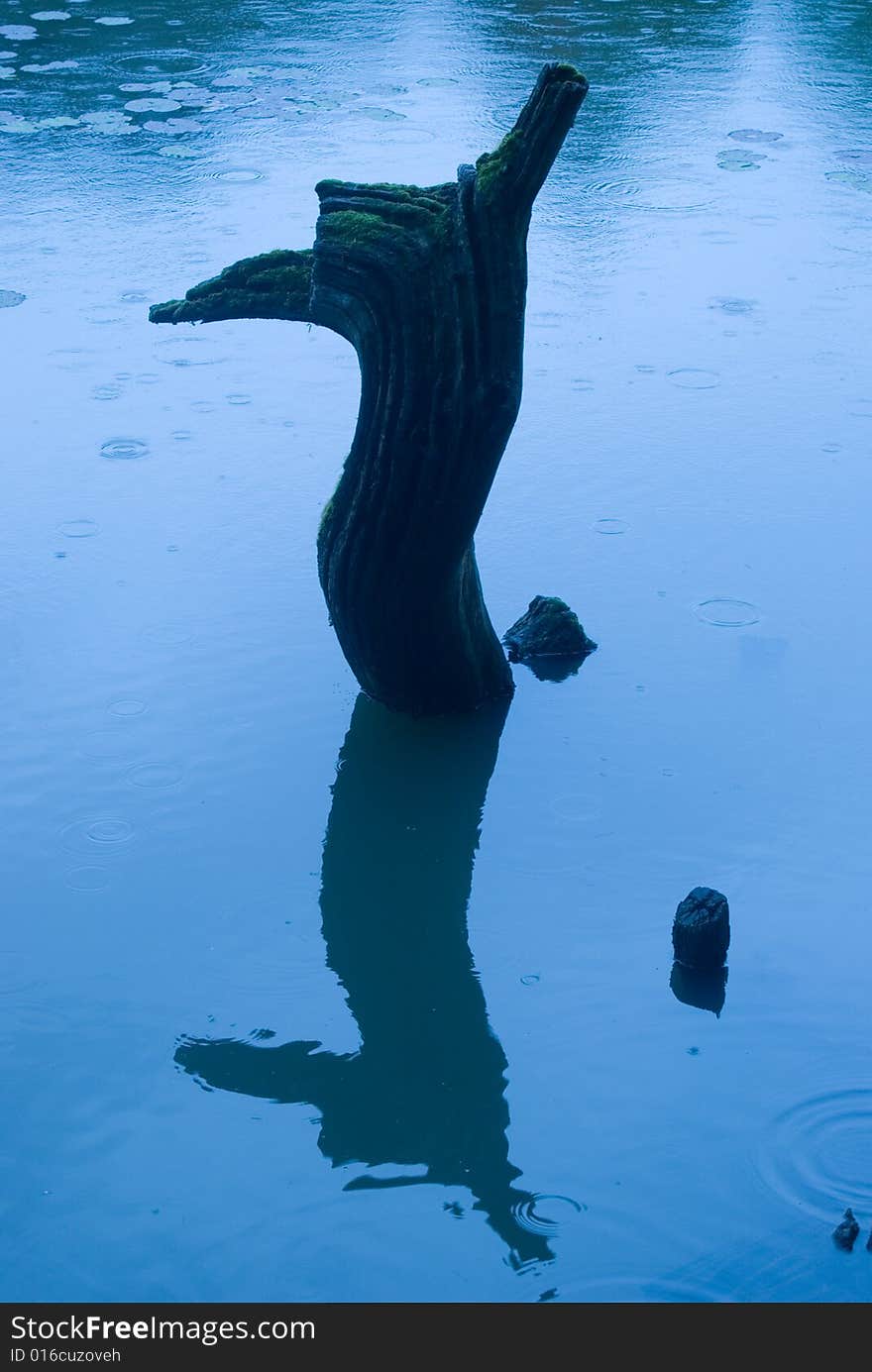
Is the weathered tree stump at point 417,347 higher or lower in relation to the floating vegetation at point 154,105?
lower

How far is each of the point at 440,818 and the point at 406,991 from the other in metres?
0.58

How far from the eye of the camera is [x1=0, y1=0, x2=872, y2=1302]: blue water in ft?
7.92

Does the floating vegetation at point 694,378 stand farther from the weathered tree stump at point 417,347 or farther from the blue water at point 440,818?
the weathered tree stump at point 417,347

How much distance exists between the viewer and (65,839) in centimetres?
329

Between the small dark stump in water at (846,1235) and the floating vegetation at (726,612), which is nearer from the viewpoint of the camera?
the small dark stump in water at (846,1235)

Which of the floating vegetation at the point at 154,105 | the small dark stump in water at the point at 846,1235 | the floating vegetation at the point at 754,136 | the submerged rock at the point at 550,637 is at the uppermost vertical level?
the floating vegetation at the point at 154,105

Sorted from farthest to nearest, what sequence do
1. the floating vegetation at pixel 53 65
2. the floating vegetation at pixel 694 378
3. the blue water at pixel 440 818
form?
the floating vegetation at pixel 53 65, the floating vegetation at pixel 694 378, the blue water at pixel 440 818

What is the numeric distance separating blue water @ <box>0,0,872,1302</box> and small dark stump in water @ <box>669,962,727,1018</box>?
32 mm

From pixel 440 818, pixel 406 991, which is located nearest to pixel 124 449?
pixel 440 818

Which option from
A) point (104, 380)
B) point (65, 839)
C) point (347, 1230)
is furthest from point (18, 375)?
point (347, 1230)

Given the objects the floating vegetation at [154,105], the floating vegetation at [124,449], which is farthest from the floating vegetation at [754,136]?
the floating vegetation at [124,449]

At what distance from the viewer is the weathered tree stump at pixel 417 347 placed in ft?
9.92

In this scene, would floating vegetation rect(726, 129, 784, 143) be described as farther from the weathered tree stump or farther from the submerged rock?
the weathered tree stump

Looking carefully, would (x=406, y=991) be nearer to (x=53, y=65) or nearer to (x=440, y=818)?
(x=440, y=818)
